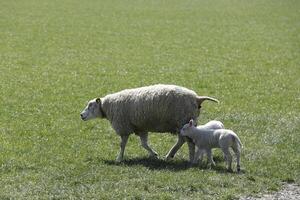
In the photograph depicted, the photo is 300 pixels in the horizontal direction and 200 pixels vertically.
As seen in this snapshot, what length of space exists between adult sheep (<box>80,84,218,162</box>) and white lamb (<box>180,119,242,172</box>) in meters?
0.32

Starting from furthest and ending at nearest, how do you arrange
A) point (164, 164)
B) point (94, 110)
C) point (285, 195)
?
point (94, 110) → point (164, 164) → point (285, 195)

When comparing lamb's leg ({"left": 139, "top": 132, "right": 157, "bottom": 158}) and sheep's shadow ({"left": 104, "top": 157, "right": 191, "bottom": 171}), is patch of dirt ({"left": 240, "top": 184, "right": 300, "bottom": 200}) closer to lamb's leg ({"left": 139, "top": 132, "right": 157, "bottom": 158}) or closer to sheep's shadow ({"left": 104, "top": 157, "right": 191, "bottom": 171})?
sheep's shadow ({"left": 104, "top": 157, "right": 191, "bottom": 171})

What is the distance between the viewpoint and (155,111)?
11.0 meters

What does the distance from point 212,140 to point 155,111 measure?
46.1 inches

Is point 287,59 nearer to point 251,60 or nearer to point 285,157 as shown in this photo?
point 251,60

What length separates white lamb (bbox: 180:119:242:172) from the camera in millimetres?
10105

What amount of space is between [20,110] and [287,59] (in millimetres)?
12595

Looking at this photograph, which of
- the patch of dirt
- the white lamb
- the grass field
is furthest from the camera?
the white lamb

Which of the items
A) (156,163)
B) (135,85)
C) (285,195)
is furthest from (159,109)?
(135,85)

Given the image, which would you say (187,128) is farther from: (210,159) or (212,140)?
(210,159)

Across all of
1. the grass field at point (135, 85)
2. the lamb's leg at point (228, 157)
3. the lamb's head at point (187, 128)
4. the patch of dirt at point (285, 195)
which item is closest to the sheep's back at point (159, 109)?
the lamb's head at point (187, 128)

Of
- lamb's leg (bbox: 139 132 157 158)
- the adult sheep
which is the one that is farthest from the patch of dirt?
lamb's leg (bbox: 139 132 157 158)

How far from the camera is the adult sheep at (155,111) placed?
35.9ft

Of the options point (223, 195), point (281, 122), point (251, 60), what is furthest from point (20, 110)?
point (251, 60)
